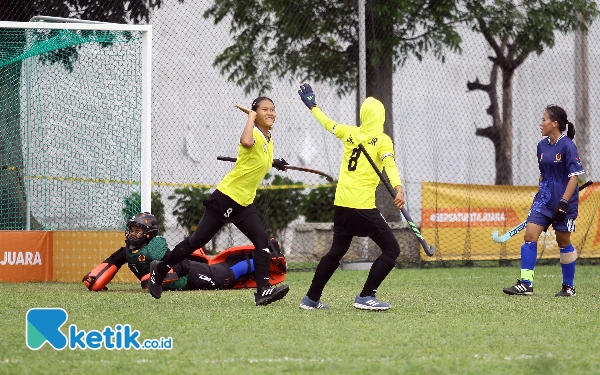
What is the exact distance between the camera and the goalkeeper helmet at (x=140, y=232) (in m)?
9.77

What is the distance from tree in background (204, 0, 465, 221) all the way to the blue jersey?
463 centimetres

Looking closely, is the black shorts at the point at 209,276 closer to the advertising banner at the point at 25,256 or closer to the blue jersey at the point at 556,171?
the advertising banner at the point at 25,256

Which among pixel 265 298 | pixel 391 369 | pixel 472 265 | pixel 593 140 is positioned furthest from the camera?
pixel 593 140

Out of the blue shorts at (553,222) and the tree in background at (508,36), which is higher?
the tree in background at (508,36)

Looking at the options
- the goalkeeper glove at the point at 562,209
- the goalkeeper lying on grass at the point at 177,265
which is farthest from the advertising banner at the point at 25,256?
the goalkeeper glove at the point at 562,209

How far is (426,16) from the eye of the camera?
14.5 metres

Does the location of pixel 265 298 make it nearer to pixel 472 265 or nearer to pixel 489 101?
pixel 472 265

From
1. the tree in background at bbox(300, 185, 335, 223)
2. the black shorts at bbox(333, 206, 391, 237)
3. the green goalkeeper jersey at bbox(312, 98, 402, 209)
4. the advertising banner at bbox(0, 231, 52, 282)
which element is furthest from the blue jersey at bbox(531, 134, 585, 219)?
the tree in background at bbox(300, 185, 335, 223)

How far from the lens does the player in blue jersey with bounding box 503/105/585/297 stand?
943 centimetres

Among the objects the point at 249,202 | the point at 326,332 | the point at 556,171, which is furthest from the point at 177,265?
the point at 556,171

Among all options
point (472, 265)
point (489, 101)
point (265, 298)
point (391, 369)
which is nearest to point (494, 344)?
point (391, 369)

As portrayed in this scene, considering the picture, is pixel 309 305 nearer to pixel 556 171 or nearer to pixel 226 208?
pixel 226 208

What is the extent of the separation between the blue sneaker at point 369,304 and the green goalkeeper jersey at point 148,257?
2.47m

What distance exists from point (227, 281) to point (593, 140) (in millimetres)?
8021
